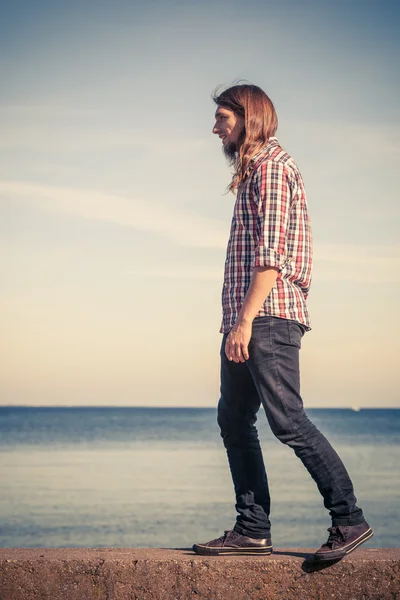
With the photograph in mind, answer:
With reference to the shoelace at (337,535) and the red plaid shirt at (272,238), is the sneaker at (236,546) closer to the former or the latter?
the shoelace at (337,535)

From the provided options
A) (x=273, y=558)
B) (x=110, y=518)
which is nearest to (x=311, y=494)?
(x=110, y=518)

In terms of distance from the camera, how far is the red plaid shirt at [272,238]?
3.77 meters

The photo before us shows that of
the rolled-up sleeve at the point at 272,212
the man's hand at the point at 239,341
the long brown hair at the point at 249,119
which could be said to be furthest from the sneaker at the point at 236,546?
the long brown hair at the point at 249,119

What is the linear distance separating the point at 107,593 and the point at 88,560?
0.17 metres

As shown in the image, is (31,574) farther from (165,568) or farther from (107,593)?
(165,568)

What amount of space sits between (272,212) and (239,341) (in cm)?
61

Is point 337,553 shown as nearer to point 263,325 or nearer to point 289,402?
point 289,402

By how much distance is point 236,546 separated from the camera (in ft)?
13.2

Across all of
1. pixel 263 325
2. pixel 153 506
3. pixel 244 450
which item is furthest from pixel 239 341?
pixel 153 506

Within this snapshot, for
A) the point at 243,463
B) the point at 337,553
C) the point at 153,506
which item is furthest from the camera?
the point at 153,506

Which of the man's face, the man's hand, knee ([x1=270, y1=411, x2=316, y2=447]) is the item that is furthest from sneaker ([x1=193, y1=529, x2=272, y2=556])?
the man's face

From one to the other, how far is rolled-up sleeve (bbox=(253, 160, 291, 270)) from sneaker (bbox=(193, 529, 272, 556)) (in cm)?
136

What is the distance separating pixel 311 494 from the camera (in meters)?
17.7

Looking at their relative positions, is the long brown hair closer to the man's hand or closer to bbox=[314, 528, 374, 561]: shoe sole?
the man's hand
